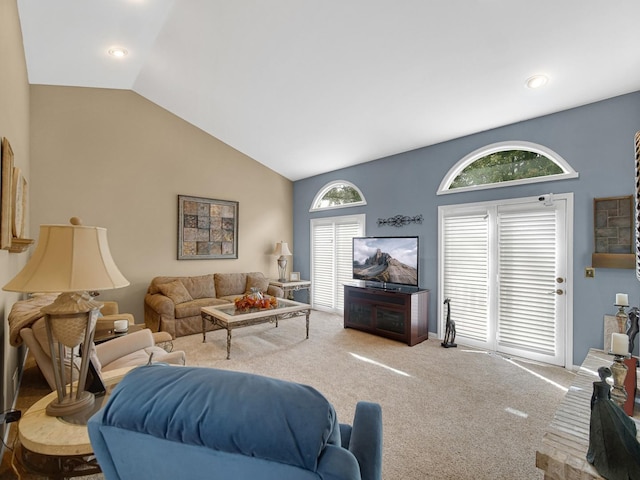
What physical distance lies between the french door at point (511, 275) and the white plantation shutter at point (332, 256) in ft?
5.69

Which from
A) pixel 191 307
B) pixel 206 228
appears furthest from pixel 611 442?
pixel 206 228

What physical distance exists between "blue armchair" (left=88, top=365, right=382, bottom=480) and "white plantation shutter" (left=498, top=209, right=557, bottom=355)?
372 cm

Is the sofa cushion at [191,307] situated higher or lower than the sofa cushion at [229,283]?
lower

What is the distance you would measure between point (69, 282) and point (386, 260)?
4.02 meters

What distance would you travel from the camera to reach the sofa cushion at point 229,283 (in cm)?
538

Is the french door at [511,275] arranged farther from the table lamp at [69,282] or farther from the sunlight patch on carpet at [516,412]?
the table lamp at [69,282]

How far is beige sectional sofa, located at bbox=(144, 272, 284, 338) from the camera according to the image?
14.1 feet

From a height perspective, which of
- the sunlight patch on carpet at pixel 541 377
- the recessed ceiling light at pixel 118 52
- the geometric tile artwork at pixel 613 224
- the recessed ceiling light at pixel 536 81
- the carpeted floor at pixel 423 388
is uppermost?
the recessed ceiling light at pixel 118 52

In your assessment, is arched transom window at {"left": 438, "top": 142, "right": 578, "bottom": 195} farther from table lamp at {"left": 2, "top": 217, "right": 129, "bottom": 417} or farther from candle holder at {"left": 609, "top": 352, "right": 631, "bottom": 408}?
table lamp at {"left": 2, "top": 217, "right": 129, "bottom": 417}

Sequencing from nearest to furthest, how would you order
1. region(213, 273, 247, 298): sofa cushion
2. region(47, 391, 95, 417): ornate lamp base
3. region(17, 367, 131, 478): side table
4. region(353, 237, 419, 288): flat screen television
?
region(17, 367, 131, 478): side table → region(47, 391, 95, 417): ornate lamp base → region(353, 237, 419, 288): flat screen television → region(213, 273, 247, 298): sofa cushion

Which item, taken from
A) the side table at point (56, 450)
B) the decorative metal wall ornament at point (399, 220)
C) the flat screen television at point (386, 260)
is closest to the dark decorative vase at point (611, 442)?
the side table at point (56, 450)

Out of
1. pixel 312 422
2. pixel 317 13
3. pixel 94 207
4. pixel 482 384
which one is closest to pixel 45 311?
pixel 312 422

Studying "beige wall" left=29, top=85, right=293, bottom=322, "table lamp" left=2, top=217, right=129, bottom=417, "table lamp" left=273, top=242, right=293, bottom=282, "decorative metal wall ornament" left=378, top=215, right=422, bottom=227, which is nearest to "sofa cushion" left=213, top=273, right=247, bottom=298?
"beige wall" left=29, top=85, right=293, bottom=322

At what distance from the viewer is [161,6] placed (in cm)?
300
